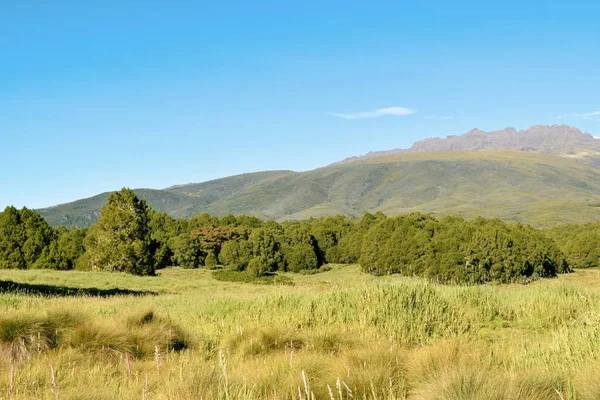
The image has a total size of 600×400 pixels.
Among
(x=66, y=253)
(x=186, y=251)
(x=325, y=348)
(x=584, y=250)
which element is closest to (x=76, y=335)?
(x=325, y=348)

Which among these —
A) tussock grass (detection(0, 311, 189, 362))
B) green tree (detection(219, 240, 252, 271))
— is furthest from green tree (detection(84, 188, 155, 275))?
tussock grass (detection(0, 311, 189, 362))

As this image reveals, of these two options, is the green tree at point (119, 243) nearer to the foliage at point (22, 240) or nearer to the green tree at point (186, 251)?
the foliage at point (22, 240)

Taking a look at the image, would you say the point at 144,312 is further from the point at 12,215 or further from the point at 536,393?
the point at 12,215

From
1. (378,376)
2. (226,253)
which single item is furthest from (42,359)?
(226,253)

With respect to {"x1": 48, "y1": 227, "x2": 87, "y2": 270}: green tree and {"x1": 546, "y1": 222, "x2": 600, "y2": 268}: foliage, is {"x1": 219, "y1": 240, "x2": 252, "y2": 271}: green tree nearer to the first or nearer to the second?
{"x1": 48, "y1": 227, "x2": 87, "y2": 270}: green tree

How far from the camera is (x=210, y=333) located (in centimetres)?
944

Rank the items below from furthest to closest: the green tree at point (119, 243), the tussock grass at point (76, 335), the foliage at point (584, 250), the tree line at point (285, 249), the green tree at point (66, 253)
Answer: the foliage at point (584, 250)
the green tree at point (66, 253)
the tree line at point (285, 249)
the green tree at point (119, 243)
the tussock grass at point (76, 335)

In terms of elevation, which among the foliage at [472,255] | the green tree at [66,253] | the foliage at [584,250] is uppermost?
A: the green tree at [66,253]

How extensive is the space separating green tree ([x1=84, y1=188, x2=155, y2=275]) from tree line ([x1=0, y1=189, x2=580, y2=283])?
9 cm

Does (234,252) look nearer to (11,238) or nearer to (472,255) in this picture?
(11,238)

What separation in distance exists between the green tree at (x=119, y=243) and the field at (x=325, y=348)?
31.9 m

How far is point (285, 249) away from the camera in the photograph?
67.9 meters

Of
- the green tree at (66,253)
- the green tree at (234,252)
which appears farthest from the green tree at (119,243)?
the green tree at (234,252)

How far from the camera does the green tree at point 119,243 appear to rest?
43.0 metres
